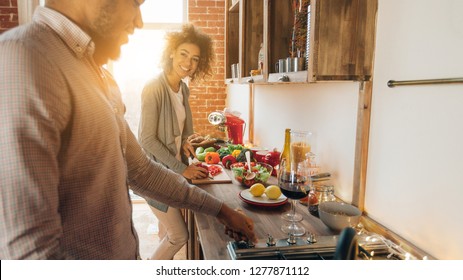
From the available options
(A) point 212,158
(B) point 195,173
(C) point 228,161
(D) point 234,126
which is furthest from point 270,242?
(D) point 234,126

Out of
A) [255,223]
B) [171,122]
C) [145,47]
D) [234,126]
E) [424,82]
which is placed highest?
[145,47]

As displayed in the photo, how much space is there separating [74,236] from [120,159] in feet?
0.61

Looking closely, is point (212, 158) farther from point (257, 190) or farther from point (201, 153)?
point (257, 190)

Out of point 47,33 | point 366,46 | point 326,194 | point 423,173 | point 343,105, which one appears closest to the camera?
point 47,33

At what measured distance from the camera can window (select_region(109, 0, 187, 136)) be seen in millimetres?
3545

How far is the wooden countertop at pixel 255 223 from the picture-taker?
3.00 ft

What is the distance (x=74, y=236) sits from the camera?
0.69m

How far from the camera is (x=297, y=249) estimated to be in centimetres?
87

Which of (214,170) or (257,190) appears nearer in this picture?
(257,190)

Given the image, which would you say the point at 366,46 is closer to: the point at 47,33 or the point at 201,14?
the point at 47,33

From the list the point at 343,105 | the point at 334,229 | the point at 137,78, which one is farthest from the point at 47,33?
the point at 137,78

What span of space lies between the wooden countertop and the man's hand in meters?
0.03

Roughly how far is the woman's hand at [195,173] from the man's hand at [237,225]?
634 mm

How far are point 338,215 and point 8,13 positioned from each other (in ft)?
11.0
